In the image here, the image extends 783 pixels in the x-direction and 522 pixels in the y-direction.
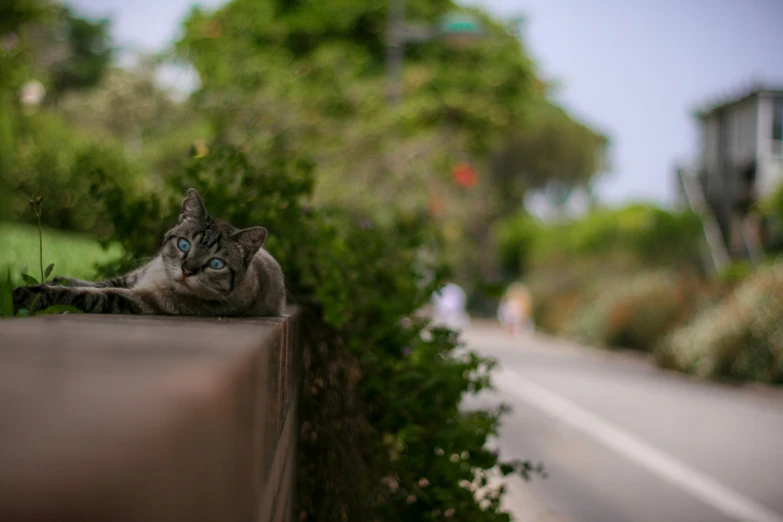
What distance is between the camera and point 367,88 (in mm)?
23234

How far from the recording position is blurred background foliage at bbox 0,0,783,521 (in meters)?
3.82

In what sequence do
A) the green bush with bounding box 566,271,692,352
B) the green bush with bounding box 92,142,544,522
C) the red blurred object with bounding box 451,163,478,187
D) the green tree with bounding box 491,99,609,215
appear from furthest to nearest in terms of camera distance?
the green tree with bounding box 491,99,609,215 → the green bush with bounding box 566,271,692,352 → the red blurred object with bounding box 451,163,478,187 → the green bush with bounding box 92,142,544,522

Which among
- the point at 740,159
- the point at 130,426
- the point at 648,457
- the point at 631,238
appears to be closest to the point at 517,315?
the point at 631,238

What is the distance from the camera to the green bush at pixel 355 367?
365cm

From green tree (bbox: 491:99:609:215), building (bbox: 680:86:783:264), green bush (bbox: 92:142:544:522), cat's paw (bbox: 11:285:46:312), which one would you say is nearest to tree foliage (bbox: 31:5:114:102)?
green tree (bbox: 491:99:609:215)

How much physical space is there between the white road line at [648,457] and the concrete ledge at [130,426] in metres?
3.11

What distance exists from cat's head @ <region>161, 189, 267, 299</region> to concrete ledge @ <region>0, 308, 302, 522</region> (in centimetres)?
135

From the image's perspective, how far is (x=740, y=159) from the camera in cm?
4591

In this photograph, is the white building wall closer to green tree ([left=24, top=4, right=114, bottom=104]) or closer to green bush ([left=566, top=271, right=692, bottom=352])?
green bush ([left=566, top=271, right=692, bottom=352])

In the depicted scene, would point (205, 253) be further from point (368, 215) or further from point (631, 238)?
point (631, 238)

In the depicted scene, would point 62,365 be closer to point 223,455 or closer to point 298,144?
point 223,455

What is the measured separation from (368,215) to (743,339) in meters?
9.85

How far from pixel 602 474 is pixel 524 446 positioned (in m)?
1.33

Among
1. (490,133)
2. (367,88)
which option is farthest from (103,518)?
(490,133)
